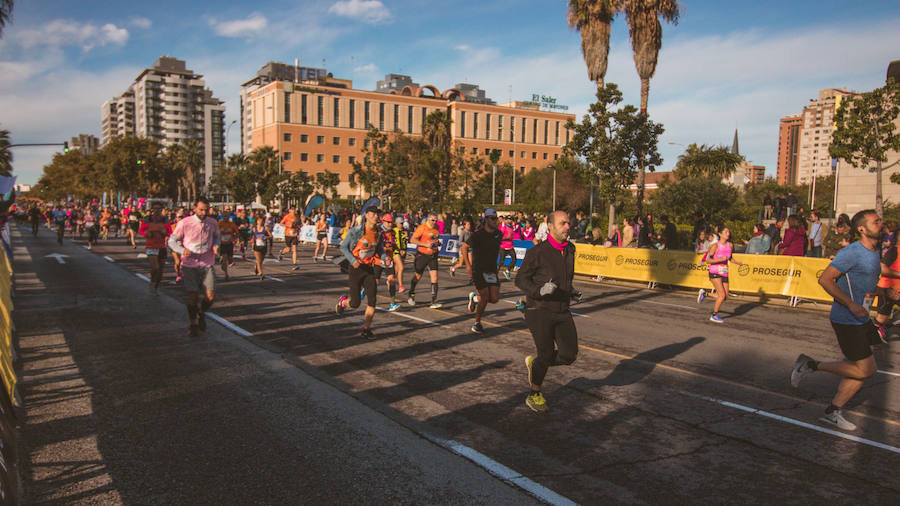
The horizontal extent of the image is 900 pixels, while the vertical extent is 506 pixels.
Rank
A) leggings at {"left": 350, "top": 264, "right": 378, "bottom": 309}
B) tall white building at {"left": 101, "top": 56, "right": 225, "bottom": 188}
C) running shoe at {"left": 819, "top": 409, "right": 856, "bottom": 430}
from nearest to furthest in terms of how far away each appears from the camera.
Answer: running shoe at {"left": 819, "top": 409, "right": 856, "bottom": 430}
leggings at {"left": 350, "top": 264, "right": 378, "bottom": 309}
tall white building at {"left": 101, "top": 56, "right": 225, "bottom": 188}

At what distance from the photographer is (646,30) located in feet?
82.9

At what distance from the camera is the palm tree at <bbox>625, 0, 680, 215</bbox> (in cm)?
2514

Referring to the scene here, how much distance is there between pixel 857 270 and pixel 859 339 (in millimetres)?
633

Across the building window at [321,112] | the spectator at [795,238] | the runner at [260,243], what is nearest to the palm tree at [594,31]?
the spectator at [795,238]

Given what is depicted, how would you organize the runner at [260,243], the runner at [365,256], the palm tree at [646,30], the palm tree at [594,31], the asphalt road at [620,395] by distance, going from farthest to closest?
the palm tree at [594,31]
the palm tree at [646,30]
the runner at [260,243]
the runner at [365,256]
the asphalt road at [620,395]

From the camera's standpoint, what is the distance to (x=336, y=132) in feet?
327

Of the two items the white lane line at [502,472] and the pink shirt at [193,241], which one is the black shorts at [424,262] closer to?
the pink shirt at [193,241]

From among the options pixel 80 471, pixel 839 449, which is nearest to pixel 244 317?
pixel 80 471

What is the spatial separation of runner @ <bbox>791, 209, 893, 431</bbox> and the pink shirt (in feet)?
26.2

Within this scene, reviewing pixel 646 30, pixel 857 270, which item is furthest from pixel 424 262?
pixel 646 30

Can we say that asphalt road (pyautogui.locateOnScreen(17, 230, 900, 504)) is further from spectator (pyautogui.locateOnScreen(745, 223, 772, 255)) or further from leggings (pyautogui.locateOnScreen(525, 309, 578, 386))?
spectator (pyautogui.locateOnScreen(745, 223, 772, 255))

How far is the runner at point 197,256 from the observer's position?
8.88m

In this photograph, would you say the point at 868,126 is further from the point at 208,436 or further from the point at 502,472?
the point at 208,436

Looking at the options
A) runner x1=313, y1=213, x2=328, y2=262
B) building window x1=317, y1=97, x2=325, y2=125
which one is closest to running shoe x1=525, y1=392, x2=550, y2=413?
runner x1=313, y1=213, x2=328, y2=262
